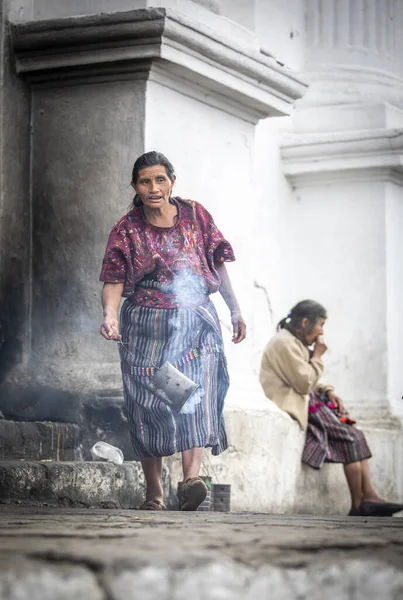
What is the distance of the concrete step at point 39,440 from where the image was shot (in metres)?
5.99

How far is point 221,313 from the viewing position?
725 cm

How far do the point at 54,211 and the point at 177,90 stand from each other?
95cm

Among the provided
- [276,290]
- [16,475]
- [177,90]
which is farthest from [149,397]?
[276,290]

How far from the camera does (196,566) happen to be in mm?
1974

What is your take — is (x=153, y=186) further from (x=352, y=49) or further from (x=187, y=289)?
(x=352, y=49)

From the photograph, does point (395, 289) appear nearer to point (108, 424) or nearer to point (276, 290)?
point (276, 290)

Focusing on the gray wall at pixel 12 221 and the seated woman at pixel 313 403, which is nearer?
the gray wall at pixel 12 221

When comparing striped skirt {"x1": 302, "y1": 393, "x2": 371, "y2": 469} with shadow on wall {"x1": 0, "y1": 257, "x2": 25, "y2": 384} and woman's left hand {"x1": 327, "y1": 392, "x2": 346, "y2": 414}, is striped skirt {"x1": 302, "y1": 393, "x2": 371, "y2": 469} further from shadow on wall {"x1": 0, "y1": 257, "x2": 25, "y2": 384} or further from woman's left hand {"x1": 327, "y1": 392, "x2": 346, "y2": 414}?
shadow on wall {"x1": 0, "y1": 257, "x2": 25, "y2": 384}

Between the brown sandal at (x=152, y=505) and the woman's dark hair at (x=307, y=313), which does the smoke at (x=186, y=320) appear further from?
the woman's dark hair at (x=307, y=313)

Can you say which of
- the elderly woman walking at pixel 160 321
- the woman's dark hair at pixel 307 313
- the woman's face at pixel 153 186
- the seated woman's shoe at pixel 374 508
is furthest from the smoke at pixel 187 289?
the seated woman's shoe at pixel 374 508

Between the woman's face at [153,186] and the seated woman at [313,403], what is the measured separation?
267cm

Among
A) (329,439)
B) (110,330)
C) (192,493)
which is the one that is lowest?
(192,493)

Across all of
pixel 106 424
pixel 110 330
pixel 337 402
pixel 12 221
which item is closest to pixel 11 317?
pixel 12 221

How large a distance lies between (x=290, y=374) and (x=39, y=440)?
7.60ft
